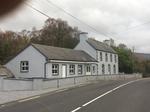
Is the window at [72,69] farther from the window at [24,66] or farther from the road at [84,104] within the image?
the road at [84,104]

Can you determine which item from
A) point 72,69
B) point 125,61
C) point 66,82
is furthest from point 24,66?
point 125,61

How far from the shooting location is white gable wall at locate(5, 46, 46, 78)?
148ft

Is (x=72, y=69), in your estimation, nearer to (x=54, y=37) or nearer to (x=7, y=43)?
(x=54, y=37)

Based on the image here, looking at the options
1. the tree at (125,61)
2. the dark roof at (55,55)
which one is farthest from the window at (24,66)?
the tree at (125,61)

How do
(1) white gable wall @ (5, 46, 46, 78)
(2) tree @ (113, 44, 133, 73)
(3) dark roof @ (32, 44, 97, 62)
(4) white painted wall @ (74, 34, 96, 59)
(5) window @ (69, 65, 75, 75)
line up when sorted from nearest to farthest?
(1) white gable wall @ (5, 46, 46, 78) → (3) dark roof @ (32, 44, 97, 62) → (5) window @ (69, 65, 75, 75) → (4) white painted wall @ (74, 34, 96, 59) → (2) tree @ (113, 44, 133, 73)

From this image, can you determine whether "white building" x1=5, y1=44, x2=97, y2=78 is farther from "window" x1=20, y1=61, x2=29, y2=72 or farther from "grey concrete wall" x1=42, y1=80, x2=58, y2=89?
"grey concrete wall" x1=42, y1=80, x2=58, y2=89

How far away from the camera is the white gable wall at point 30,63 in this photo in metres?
45.1

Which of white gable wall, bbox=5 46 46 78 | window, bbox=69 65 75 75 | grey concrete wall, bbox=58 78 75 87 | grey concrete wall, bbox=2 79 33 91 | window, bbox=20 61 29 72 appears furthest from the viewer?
window, bbox=69 65 75 75

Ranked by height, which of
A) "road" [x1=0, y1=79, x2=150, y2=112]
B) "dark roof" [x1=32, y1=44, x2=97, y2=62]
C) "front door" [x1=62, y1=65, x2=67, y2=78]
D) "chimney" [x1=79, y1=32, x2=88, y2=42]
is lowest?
"road" [x1=0, y1=79, x2=150, y2=112]

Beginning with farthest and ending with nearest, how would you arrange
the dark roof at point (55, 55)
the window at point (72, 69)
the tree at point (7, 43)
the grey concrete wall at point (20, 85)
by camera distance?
1. the window at point (72, 69)
2. the dark roof at point (55, 55)
3. the grey concrete wall at point (20, 85)
4. the tree at point (7, 43)

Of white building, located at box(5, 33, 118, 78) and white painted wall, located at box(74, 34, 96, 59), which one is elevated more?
white painted wall, located at box(74, 34, 96, 59)

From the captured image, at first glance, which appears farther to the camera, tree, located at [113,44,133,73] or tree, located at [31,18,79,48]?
tree, located at [113,44,133,73]

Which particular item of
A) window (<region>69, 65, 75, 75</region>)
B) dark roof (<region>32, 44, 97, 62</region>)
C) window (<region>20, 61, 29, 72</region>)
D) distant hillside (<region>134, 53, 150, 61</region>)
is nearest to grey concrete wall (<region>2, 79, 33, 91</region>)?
dark roof (<region>32, 44, 97, 62</region>)

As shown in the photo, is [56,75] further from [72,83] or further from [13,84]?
[13,84]
